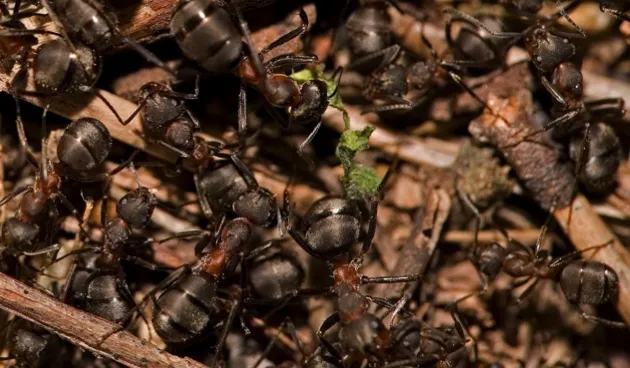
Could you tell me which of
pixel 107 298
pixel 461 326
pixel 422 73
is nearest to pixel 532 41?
pixel 422 73

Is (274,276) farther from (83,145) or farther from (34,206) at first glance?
(34,206)

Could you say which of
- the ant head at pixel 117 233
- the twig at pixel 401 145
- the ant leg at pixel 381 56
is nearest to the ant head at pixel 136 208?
the ant head at pixel 117 233

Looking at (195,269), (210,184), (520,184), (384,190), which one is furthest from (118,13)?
(520,184)

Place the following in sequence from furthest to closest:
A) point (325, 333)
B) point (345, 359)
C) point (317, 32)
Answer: point (317, 32), point (325, 333), point (345, 359)

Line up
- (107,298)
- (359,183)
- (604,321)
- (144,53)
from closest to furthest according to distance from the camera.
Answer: (144,53) → (107,298) → (359,183) → (604,321)

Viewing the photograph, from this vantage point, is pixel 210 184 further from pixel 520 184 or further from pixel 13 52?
pixel 520 184

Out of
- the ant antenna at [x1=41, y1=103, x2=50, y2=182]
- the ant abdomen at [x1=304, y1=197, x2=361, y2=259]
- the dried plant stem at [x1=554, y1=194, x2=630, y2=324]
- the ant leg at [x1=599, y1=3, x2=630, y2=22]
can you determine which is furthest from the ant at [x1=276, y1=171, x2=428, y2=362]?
the ant leg at [x1=599, y1=3, x2=630, y2=22]

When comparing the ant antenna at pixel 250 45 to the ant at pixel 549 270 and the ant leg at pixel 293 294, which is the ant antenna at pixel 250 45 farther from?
the ant at pixel 549 270
